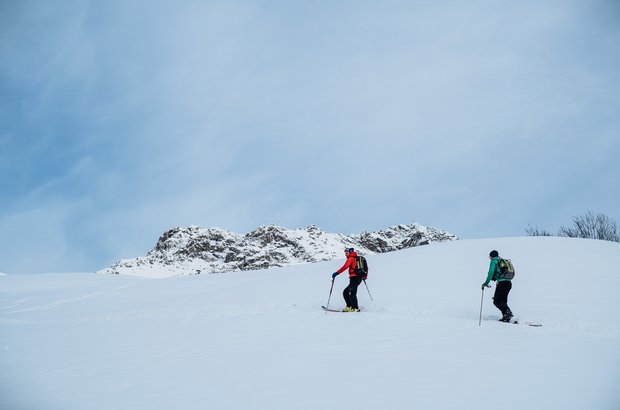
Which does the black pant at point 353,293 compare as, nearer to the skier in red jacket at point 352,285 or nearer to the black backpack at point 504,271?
the skier in red jacket at point 352,285

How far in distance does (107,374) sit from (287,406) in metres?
3.74

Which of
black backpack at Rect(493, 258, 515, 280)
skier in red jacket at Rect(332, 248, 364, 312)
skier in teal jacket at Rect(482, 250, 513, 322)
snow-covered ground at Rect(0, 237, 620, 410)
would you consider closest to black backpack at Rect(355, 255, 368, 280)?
skier in red jacket at Rect(332, 248, 364, 312)

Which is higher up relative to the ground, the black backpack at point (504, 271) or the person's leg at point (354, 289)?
the black backpack at point (504, 271)

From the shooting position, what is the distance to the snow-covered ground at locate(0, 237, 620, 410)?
5.93 metres

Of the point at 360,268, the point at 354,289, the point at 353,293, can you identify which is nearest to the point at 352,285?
the point at 354,289

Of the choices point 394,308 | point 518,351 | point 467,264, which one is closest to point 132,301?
point 394,308

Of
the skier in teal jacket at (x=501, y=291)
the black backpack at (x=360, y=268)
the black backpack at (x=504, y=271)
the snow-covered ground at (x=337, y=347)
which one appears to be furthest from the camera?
the black backpack at (x=360, y=268)

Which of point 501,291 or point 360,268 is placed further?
point 360,268

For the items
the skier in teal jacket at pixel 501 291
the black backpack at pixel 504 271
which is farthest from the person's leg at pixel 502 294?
the black backpack at pixel 504 271

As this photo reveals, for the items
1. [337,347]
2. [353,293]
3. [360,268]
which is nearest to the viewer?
[337,347]

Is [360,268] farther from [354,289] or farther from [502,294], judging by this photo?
[502,294]

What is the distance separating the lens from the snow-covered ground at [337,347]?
5.93 metres

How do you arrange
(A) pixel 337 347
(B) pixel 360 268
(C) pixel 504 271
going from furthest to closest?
(B) pixel 360 268 → (C) pixel 504 271 → (A) pixel 337 347

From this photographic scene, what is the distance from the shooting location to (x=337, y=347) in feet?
27.8
